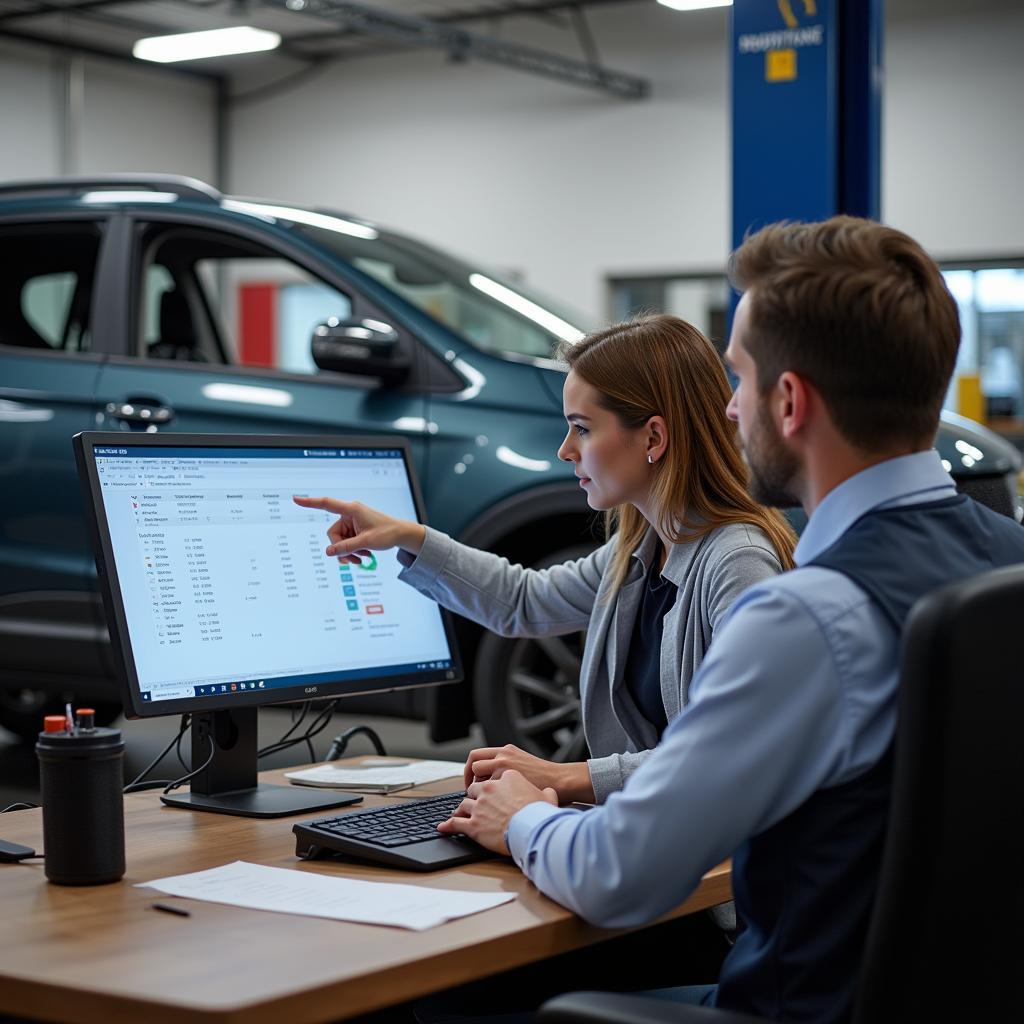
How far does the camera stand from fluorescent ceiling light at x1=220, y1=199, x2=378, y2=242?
4719 millimetres

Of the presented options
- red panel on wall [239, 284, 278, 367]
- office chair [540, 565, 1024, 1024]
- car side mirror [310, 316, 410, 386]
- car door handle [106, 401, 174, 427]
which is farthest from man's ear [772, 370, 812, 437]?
red panel on wall [239, 284, 278, 367]

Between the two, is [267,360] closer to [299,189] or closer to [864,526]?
[299,189]

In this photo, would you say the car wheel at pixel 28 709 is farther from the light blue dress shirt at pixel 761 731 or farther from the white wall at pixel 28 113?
the white wall at pixel 28 113

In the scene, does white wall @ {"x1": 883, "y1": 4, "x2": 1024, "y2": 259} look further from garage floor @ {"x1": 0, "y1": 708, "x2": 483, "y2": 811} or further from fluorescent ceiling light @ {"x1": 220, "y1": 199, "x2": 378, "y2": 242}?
fluorescent ceiling light @ {"x1": 220, "y1": 199, "x2": 378, "y2": 242}

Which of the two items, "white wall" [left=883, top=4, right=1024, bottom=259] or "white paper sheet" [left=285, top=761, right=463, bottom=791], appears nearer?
"white paper sheet" [left=285, top=761, right=463, bottom=791]

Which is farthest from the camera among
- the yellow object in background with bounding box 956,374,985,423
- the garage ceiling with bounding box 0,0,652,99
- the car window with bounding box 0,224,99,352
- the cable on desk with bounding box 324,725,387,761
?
the garage ceiling with bounding box 0,0,652,99

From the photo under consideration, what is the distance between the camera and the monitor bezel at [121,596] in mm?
1961

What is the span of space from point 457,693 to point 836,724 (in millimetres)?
3054

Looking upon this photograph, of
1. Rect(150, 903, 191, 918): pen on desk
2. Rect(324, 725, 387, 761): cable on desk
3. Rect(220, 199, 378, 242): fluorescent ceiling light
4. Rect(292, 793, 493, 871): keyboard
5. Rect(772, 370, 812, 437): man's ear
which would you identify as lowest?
Rect(324, 725, 387, 761): cable on desk

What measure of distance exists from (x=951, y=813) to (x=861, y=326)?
17.0 inches

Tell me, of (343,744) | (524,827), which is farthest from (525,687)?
(524,827)

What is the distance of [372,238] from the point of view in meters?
4.88

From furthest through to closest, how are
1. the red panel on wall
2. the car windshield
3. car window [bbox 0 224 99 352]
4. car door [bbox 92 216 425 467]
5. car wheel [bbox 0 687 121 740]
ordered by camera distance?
the red panel on wall, car wheel [bbox 0 687 121 740], car window [bbox 0 224 99 352], the car windshield, car door [bbox 92 216 425 467]

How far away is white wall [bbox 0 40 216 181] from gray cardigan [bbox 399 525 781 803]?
A: 445 inches
